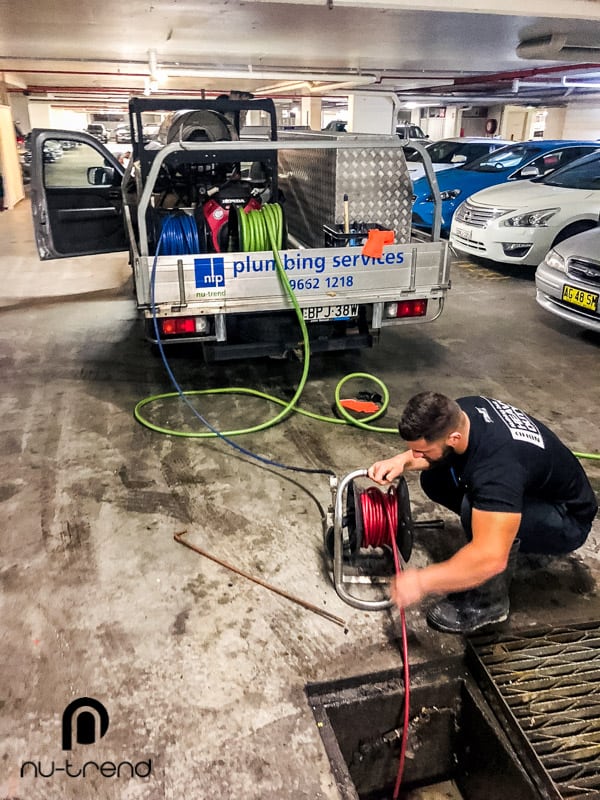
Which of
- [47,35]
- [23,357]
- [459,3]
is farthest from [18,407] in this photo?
[47,35]

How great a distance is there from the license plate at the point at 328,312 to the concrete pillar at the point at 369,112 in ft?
43.3

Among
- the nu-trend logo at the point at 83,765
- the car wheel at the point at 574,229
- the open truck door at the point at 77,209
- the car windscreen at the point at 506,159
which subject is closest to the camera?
the nu-trend logo at the point at 83,765

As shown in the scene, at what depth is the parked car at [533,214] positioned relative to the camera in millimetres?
7637

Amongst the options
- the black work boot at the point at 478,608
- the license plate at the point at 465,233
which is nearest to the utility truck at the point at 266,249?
the black work boot at the point at 478,608

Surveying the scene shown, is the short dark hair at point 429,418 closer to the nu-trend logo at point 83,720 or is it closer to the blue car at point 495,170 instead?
the nu-trend logo at point 83,720

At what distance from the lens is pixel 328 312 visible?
14.9 feet

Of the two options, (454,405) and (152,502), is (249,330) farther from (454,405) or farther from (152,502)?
(454,405)

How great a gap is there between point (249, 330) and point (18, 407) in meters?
1.82

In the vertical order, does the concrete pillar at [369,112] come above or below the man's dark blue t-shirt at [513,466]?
above

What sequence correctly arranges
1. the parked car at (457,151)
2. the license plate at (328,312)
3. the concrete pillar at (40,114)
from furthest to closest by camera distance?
the concrete pillar at (40,114) < the parked car at (457,151) < the license plate at (328,312)

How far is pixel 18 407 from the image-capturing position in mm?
4625

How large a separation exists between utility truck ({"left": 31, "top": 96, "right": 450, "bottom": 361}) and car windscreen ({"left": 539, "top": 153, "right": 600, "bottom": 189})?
4255 millimetres

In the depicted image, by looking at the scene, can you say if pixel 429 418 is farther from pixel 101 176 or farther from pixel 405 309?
pixel 101 176

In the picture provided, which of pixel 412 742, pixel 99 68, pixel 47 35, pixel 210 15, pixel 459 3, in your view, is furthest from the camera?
pixel 99 68
